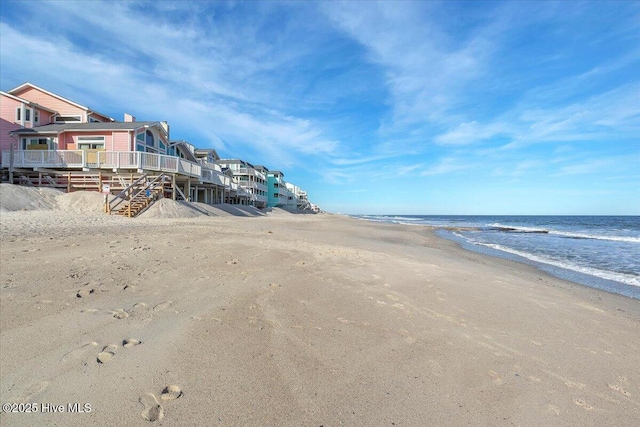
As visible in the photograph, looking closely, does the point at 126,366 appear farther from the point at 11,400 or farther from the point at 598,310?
the point at 598,310

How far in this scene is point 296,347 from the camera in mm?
3303

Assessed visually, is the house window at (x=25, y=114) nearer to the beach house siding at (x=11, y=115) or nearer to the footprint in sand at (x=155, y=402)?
the beach house siding at (x=11, y=115)

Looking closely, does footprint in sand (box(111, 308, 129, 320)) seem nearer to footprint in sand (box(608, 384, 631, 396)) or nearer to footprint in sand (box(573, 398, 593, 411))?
footprint in sand (box(573, 398, 593, 411))

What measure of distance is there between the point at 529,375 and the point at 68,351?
14.8 ft

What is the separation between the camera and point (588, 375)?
315cm

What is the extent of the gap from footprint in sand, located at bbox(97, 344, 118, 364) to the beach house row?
786 inches

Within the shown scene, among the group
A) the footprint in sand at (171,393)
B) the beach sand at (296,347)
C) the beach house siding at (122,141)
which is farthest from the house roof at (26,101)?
the footprint in sand at (171,393)

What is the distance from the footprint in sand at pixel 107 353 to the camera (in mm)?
2883

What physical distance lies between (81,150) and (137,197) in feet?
20.7

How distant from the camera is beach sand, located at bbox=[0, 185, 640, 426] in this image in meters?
2.40

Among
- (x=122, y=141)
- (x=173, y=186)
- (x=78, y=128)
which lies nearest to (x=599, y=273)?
(x=173, y=186)

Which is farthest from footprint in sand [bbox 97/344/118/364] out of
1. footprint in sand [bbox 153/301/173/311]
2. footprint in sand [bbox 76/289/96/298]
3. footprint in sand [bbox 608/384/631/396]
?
footprint in sand [bbox 608/384/631/396]

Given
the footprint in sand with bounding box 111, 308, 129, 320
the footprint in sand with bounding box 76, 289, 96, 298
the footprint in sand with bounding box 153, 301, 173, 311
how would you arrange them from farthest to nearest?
the footprint in sand with bounding box 76, 289, 96, 298
the footprint in sand with bounding box 153, 301, 173, 311
the footprint in sand with bounding box 111, 308, 129, 320

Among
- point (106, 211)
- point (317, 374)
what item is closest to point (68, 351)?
point (317, 374)
